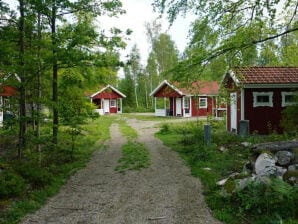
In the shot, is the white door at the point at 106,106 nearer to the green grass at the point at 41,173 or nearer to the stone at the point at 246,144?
the green grass at the point at 41,173

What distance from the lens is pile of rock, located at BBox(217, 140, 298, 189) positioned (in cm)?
637

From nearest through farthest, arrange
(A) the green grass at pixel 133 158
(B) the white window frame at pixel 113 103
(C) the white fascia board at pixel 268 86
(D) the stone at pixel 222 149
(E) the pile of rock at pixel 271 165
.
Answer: (E) the pile of rock at pixel 271 165, (A) the green grass at pixel 133 158, (D) the stone at pixel 222 149, (C) the white fascia board at pixel 268 86, (B) the white window frame at pixel 113 103

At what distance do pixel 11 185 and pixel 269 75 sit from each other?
13918mm

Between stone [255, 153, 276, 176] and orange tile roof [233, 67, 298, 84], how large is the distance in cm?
916

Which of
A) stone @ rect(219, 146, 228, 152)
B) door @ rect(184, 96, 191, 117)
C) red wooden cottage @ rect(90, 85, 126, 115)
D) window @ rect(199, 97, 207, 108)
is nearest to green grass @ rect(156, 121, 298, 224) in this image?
stone @ rect(219, 146, 228, 152)

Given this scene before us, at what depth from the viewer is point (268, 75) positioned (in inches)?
663

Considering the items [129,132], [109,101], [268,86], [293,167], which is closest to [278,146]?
[293,167]

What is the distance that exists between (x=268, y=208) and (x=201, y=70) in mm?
7263

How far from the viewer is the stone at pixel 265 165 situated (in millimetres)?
6504

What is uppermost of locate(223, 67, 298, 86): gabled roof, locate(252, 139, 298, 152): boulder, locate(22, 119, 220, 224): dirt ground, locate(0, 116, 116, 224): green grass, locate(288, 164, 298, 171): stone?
locate(223, 67, 298, 86): gabled roof

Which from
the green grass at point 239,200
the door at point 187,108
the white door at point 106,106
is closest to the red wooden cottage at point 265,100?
the green grass at point 239,200

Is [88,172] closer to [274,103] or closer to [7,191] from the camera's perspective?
[7,191]

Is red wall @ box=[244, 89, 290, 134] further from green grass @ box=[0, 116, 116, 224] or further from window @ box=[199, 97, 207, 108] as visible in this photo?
window @ box=[199, 97, 207, 108]

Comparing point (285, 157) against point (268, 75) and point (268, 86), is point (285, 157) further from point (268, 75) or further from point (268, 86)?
point (268, 75)
